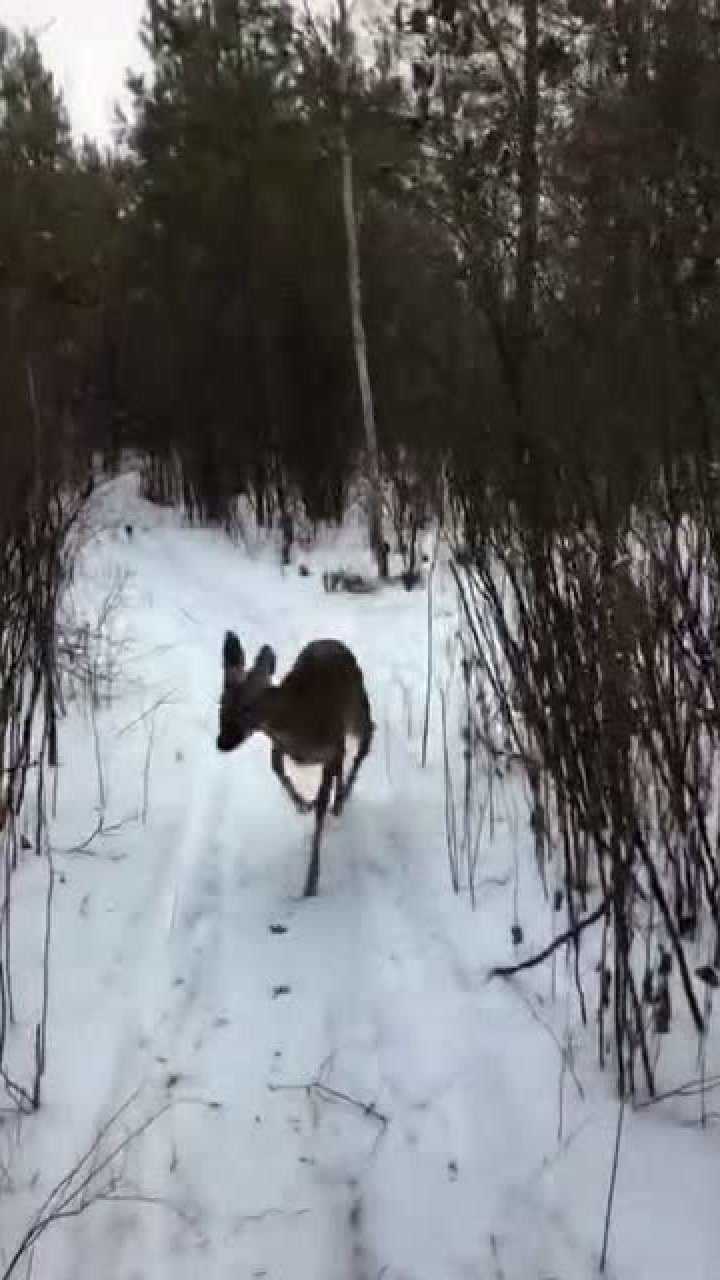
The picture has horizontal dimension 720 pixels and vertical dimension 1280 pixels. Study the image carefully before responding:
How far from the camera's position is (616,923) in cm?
240

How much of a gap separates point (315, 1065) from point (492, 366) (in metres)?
3.55

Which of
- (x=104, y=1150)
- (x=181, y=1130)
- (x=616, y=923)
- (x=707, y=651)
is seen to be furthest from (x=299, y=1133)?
(x=707, y=651)

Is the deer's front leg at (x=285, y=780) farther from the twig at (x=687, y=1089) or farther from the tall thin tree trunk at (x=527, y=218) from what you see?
the twig at (x=687, y=1089)

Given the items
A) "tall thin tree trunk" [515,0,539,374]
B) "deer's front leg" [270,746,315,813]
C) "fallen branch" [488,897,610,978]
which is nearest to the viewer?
"fallen branch" [488,897,610,978]

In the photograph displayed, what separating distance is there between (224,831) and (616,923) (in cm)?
221

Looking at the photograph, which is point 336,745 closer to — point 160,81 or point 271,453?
point 271,453

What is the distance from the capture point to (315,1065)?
9.27 ft

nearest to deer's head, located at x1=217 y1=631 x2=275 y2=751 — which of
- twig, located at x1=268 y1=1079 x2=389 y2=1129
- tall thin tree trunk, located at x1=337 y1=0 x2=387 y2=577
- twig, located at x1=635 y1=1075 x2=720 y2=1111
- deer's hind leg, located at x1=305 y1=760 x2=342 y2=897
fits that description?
deer's hind leg, located at x1=305 y1=760 x2=342 y2=897

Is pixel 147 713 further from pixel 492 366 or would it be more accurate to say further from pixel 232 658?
pixel 492 366

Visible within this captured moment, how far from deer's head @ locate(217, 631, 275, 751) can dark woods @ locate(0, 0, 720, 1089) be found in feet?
2.15

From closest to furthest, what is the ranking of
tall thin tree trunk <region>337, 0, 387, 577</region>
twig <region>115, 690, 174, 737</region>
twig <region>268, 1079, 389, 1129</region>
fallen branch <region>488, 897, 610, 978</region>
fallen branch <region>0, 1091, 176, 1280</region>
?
fallen branch <region>0, 1091, 176, 1280</region> < twig <region>268, 1079, 389, 1129</region> < fallen branch <region>488, 897, 610, 978</region> < twig <region>115, 690, 174, 737</region> < tall thin tree trunk <region>337, 0, 387, 577</region>

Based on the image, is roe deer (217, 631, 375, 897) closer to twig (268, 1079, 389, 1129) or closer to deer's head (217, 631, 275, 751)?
deer's head (217, 631, 275, 751)

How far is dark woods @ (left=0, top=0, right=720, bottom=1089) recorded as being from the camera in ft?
9.16

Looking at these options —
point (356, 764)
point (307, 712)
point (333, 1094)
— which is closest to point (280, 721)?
point (307, 712)
